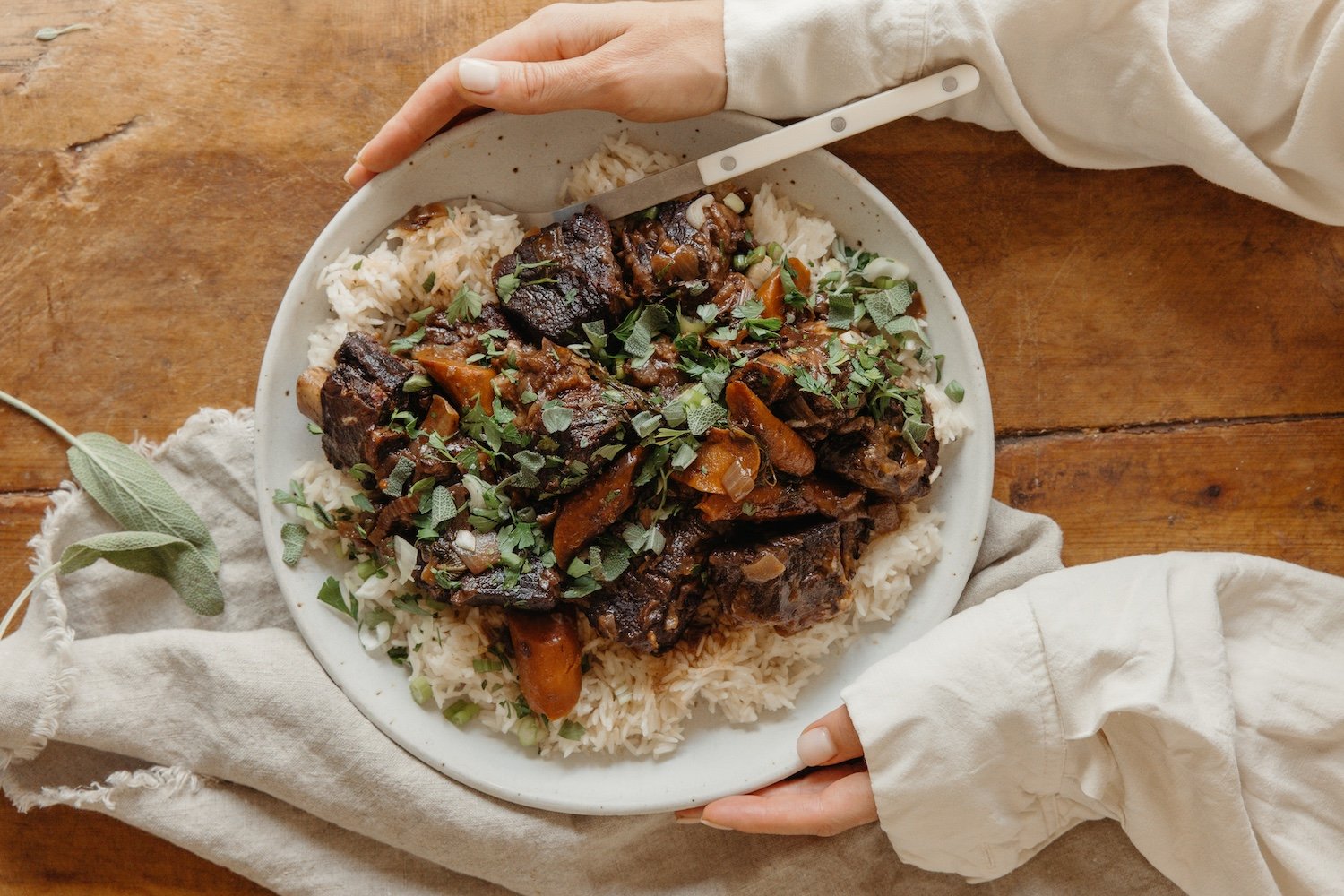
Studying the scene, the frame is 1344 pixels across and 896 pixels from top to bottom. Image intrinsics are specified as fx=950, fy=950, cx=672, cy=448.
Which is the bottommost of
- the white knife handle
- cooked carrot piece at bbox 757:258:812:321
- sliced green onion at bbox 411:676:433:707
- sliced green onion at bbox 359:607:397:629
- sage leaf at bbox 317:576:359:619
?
sliced green onion at bbox 411:676:433:707

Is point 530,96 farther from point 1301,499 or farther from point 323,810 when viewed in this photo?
point 1301,499

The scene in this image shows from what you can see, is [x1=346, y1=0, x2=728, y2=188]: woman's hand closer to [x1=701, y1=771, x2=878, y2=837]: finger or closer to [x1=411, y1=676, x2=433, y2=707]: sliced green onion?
[x1=411, y1=676, x2=433, y2=707]: sliced green onion

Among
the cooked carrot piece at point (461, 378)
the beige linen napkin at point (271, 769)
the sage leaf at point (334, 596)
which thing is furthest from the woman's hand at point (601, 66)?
the sage leaf at point (334, 596)

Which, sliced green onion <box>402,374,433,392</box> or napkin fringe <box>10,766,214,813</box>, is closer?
sliced green onion <box>402,374,433,392</box>

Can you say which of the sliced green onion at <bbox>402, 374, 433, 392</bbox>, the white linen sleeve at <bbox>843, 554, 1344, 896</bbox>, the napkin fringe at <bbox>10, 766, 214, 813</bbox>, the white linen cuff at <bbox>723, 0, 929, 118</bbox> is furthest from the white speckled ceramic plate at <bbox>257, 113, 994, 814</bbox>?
the napkin fringe at <bbox>10, 766, 214, 813</bbox>

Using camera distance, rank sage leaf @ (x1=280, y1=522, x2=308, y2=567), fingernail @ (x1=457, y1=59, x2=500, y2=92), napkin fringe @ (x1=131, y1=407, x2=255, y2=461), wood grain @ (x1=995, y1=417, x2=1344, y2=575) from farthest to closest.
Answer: wood grain @ (x1=995, y1=417, x2=1344, y2=575) < napkin fringe @ (x1=131, y1=407, x2=255, y2=461) < sage leaf @ (x1=280, y1=522, x2=308, y2=567) < fingernail @ (x1=457, y1=59, x2=500, y2=92)

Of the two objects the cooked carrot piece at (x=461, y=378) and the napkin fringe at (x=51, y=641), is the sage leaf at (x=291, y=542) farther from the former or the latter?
the napkin fringe at (x=51, y=641)

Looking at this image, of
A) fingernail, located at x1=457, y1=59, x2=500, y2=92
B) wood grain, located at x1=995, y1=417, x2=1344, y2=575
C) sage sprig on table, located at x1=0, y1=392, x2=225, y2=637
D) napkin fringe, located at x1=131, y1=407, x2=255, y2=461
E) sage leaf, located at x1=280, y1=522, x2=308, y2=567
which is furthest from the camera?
wood grain, located at x1=995, y1=417, x2=1344, y2=575

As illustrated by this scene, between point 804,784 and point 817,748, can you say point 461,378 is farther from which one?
point 804,784
